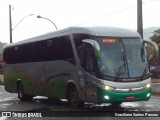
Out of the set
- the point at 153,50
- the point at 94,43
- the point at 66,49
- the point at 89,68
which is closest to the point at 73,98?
the point at 89,68

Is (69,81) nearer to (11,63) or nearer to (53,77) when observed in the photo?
(53,77)

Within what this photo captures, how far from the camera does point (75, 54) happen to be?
15.6 metres

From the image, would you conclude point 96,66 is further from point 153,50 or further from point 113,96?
point 153,50

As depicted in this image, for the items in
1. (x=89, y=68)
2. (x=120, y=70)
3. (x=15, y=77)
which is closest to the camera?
(x=120, y=70)

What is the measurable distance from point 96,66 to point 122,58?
3.25 ft

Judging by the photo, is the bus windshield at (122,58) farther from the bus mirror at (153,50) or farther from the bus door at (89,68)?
the bus mirror at (153,50)

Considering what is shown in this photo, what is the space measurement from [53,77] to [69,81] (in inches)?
67.8

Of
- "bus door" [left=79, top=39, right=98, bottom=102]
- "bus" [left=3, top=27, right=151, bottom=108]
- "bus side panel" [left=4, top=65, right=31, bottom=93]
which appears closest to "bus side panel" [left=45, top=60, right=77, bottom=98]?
"bus" [left=3, top=27, right=151, bottom=108]

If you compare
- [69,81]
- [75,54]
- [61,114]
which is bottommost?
[61,114]

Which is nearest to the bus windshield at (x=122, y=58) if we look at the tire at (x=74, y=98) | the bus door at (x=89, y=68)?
the bus door at (x=89, y=68)

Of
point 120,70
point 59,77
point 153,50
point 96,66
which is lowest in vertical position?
point 59,77

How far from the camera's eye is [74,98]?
16.0 m

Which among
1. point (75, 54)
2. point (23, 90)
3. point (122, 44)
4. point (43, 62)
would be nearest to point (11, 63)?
point (23, 90)

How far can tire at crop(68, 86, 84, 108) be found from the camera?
620 inches
